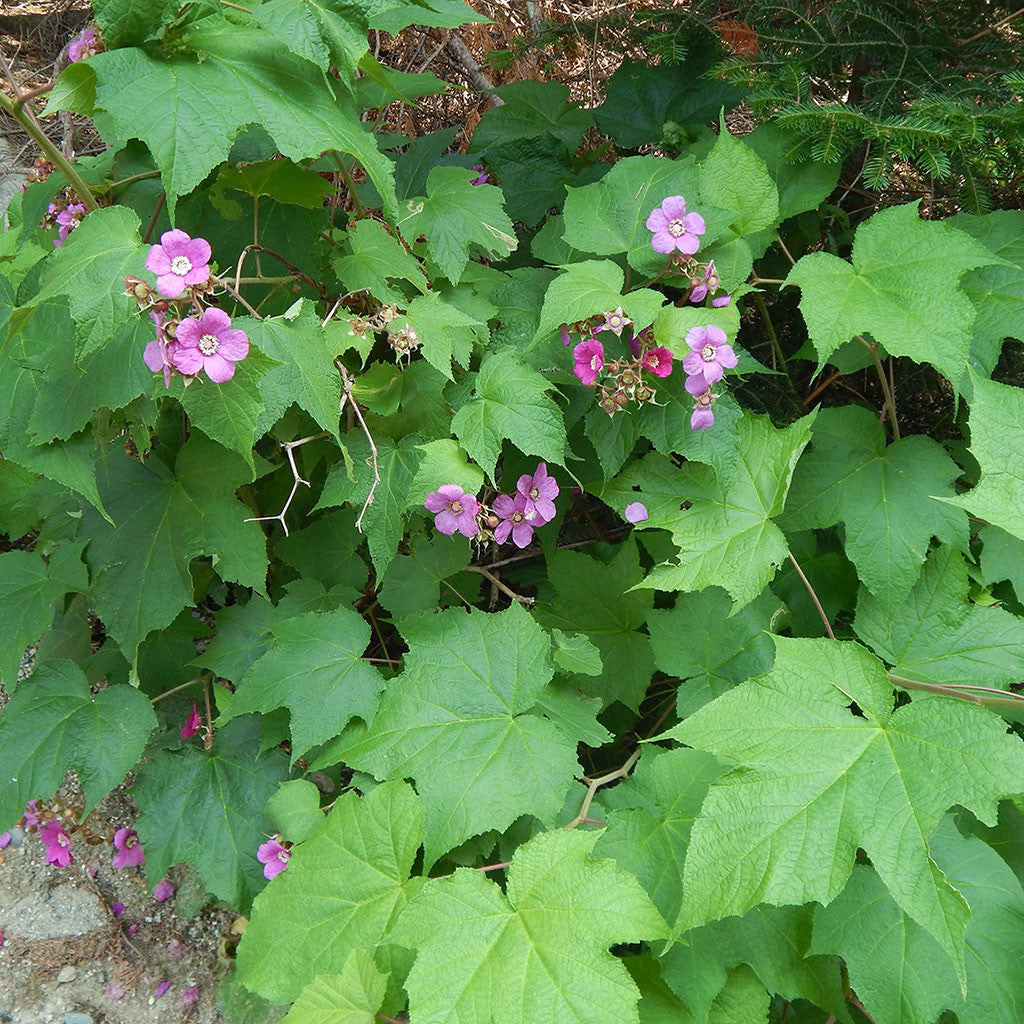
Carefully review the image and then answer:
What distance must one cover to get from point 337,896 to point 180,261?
122cm

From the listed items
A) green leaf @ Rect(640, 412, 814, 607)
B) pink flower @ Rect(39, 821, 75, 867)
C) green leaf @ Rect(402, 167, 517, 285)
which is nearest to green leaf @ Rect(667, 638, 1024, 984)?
green leaf @ Rect(640, 412, 814, 607)

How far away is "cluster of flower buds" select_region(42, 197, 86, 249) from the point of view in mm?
2006

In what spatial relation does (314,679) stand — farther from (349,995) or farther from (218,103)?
(218,103)

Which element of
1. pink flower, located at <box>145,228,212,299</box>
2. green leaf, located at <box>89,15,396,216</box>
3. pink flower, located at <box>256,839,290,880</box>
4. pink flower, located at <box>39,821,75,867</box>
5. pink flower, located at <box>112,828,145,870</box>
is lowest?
pink flower, located at <box>112,828,145,870</box>

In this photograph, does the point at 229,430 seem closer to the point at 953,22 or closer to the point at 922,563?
the point at 922,563

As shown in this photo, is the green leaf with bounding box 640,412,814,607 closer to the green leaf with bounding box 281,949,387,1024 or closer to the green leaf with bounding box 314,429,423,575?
the green leaf with bounding box 314,429,423,575

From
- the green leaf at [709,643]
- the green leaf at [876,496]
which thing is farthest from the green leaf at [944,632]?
the green leaf at [709,643]

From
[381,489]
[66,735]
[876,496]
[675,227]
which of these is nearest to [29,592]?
[66,735]

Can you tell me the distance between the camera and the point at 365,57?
5.17 feet

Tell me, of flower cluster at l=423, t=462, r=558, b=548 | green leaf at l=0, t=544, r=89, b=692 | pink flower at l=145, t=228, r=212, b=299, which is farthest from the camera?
green leaf at l=0, t=544, r=89, b=692

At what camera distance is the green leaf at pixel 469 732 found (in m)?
1.71

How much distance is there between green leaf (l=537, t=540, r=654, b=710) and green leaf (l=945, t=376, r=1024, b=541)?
33.1 inches

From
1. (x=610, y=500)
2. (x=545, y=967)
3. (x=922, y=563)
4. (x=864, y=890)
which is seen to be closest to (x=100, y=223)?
(x=610, y=500)

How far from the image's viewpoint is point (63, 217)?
2.05 m
